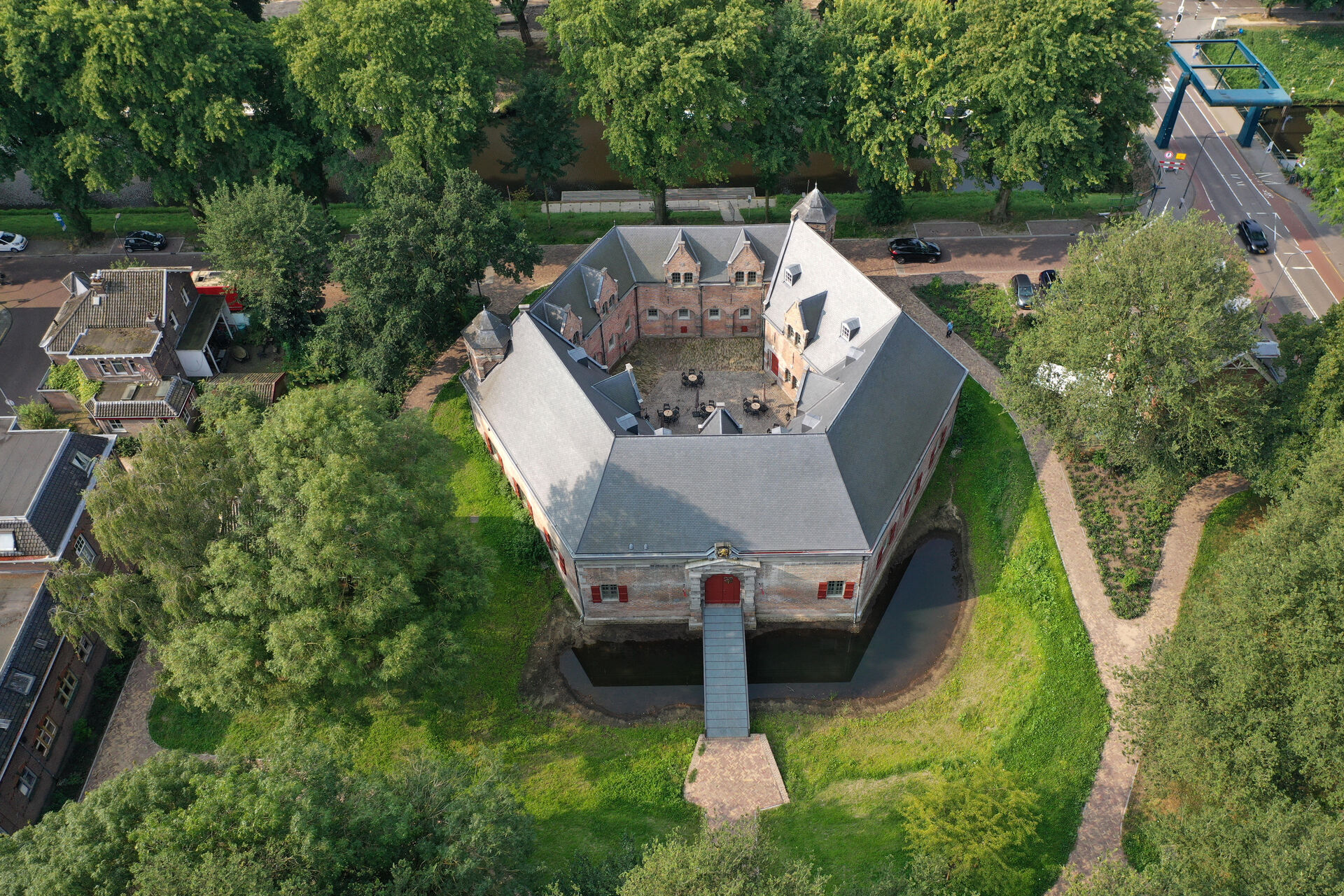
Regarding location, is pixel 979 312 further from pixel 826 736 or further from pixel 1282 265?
pixel 826 736

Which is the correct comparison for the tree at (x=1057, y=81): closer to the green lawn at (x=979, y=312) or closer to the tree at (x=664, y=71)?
the green lawn at (x=979, y=312)

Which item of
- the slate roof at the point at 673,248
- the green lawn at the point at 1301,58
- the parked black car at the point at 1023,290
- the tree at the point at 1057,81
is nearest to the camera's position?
the tree at the point at 1057,81

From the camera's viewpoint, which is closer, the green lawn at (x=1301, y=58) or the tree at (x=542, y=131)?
the tree at (x=542, y=131)

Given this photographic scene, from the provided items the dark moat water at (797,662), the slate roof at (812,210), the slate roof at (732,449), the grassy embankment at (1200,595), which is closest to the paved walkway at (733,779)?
the dark moat water at (797,662)

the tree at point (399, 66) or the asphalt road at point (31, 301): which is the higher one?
the tree at point (399, 66)

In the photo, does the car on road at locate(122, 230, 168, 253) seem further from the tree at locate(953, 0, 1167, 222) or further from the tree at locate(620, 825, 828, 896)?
the tree at locate(620, 825, 828, 896)

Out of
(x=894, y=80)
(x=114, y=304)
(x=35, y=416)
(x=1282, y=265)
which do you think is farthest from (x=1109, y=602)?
(x=35, y=416)

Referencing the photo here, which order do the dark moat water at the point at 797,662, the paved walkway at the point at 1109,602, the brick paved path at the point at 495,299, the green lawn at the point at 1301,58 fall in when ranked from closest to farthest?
the paved walkway at the point at 1109,602
the dark moat water at the point at 797,662
the brick paved path at the point at 495,299
the green lawn at the point at 1301,58
